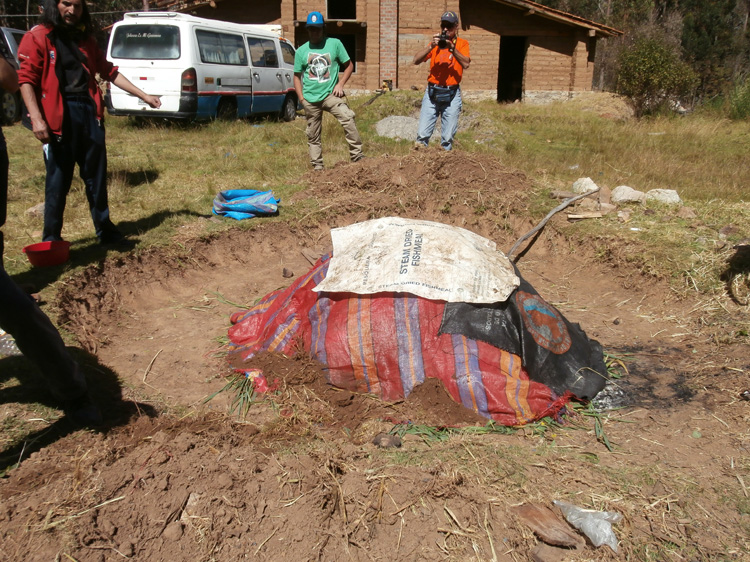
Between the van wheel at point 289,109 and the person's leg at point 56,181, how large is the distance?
8826mm

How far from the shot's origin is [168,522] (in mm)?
2162

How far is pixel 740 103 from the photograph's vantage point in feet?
45.6

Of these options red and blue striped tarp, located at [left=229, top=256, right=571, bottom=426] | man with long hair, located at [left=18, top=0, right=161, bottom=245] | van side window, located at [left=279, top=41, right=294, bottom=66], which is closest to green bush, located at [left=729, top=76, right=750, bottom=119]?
van side window, located at [left=279, top=41, right=294, bottom=66]

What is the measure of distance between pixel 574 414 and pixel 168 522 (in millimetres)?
2140

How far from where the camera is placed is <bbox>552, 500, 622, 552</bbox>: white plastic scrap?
85.2 inches

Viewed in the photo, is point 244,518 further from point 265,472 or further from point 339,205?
point 339,205

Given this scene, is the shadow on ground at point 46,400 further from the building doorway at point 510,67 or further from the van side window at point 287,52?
the building doorway at point 510,67

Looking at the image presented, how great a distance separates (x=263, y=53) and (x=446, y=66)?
6603 millimetres

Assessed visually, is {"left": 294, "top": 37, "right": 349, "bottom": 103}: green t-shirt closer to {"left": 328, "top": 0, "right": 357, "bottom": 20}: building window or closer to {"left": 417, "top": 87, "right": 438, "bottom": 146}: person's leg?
{"left": 417, "top": 87, "right": 438, "bottom": 146}: person's leg

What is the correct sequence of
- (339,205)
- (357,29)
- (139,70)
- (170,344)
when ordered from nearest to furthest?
(170,344)
(339,205)
(139,70)
(357,29)

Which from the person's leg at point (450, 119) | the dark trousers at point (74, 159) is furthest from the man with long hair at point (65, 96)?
the person's leg at point (450, 119)

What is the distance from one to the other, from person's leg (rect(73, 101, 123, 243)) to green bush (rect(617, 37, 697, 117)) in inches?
614

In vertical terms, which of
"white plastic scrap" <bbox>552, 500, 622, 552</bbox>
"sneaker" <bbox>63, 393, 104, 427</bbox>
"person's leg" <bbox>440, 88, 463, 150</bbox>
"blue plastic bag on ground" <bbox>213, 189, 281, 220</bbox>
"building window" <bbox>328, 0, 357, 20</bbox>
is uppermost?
"building window" <bbox>328, 0, 357, 20</bbox>

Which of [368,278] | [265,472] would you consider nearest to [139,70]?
[368,278]
